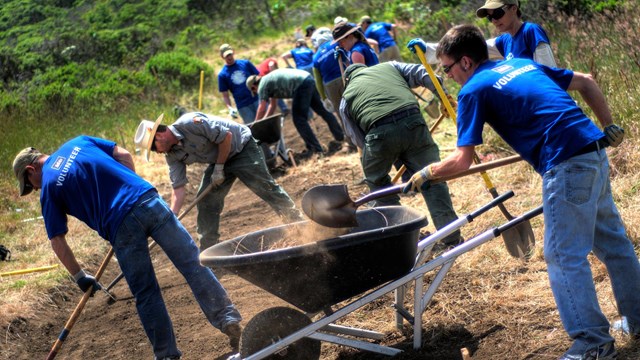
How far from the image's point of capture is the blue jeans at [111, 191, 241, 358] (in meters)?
5.46

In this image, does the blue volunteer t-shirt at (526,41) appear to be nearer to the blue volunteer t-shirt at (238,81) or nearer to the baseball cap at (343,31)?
the baseball cap at (343,31)

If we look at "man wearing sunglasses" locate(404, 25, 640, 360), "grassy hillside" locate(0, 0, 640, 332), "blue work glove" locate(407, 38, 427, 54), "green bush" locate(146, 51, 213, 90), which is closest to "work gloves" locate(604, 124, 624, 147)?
"man wearing sunglasses" locate(404, 25, 640, 360)

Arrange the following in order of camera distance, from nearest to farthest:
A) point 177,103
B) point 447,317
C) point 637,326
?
1. point 637,326
2. point 447,317
3. point 177,103

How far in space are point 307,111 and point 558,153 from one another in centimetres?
845

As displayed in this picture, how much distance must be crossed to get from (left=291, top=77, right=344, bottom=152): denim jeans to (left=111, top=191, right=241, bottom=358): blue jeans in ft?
21.7

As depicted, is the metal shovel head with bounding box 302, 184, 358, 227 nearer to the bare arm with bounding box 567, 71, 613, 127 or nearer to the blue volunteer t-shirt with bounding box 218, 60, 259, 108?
the bare arm with bounding box 567, 71, 613, 127

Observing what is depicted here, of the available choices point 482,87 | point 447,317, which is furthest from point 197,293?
point 482,87

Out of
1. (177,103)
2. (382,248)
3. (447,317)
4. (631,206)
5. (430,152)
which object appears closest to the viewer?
(382,248)

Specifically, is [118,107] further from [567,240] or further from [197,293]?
[567,240]

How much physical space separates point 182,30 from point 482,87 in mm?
28428

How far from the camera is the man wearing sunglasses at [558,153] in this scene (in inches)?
149

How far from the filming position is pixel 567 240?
3814 millimetres

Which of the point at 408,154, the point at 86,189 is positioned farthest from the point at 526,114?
the point at 86,189

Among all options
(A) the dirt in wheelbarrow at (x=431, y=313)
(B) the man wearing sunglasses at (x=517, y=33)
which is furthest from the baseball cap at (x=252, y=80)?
(B) the man wearing sunglasses at (x=517, y=33)
